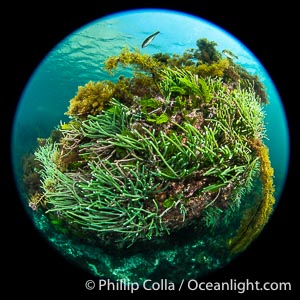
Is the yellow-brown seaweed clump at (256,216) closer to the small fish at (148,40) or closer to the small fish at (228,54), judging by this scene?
the small fish at (228,54)

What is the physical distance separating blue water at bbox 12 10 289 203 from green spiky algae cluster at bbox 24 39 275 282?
0.35 feet

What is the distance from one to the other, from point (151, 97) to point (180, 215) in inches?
51.8

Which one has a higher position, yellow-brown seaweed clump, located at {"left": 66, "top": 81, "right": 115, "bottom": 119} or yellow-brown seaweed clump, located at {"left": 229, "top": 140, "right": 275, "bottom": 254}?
yellow-brown seaweed clump, located at {"left": 66, "top": 81, "right": 115, "bottom": 119}

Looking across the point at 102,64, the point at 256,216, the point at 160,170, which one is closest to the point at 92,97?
the point at 102,64

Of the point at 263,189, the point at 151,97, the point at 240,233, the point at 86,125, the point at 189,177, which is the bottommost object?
the point at 240,233

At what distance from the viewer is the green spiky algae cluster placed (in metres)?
3.07

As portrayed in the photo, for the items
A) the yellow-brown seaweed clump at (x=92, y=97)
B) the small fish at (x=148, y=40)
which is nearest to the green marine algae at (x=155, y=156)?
the yellow-brown seaweed clump at (x=92, y=97)

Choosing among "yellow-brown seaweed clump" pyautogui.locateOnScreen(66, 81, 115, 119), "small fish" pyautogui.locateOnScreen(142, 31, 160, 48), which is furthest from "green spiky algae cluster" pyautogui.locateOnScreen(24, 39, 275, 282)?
"small fish" pyautogui.locateOnScreen(142, 31, 160, 48)

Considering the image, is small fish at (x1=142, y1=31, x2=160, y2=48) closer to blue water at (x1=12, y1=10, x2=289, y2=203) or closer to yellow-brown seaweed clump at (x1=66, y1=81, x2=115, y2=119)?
blue water at (x1=12, y1=10, x2=289, y2=203)

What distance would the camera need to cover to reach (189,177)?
10.2 feet

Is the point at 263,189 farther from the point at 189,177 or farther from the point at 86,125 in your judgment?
the point at 86,125

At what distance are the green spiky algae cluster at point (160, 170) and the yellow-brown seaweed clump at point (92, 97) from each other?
1 centimetres

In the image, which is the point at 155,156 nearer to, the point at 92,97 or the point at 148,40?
the point at 92,97

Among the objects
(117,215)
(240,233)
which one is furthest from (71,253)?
(240,233)
